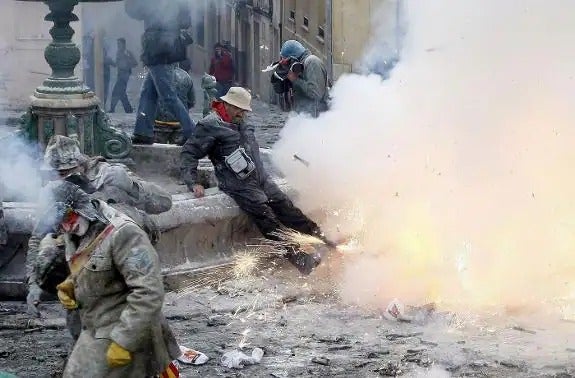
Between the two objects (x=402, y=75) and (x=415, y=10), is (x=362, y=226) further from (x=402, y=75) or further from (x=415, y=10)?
(x=415, y=10)

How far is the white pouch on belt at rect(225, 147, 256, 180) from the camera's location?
9812 mm

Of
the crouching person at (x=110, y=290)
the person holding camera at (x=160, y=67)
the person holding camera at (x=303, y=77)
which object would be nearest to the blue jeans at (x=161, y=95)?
the person holding camera at (x=160, y=67)

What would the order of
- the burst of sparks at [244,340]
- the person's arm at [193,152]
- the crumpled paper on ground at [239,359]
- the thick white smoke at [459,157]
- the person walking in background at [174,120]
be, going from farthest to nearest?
the person walking in background at [174,120], the person's arm at [193,152], the thick white smoke at [459,157], the burst of sparks at [244,340], the crumpled paper on ground at [239,359]

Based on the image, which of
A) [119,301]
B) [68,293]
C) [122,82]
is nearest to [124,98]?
[122,82]

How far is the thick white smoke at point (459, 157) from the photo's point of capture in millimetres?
9680

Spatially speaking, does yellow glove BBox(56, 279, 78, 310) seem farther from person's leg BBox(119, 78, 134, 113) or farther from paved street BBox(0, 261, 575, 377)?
person's leg BBox(119, 78, 134, 113)

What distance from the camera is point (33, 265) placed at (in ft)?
22.3

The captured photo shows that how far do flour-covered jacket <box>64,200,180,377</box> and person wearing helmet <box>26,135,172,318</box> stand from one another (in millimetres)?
663

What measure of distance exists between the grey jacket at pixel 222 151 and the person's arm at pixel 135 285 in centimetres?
401

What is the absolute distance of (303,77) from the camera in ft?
40.4

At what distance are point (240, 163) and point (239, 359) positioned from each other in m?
2.32

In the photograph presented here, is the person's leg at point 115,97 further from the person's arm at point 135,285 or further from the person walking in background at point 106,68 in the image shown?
the person's arm at point 135,285

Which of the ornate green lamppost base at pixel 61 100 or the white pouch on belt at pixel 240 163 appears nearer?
the white pouch on belt at pixel 240 163

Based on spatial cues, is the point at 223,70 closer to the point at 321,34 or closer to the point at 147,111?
the point at 321,34
